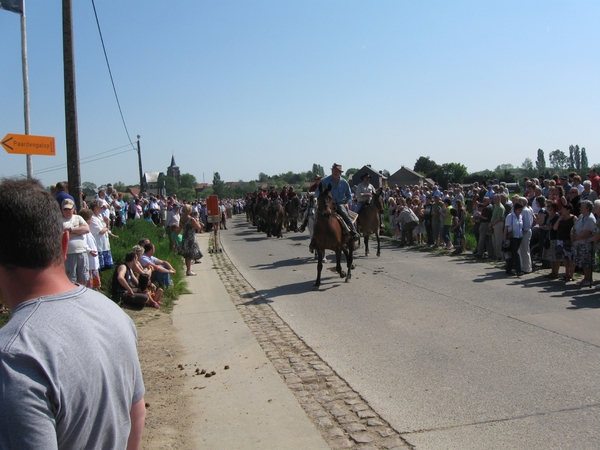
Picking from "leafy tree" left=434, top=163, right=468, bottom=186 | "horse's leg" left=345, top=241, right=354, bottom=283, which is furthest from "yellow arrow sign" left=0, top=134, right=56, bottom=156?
"leafy tree" left=434, top=163, right=468, bottom=186

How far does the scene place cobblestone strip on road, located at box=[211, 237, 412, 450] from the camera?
4.87 metres

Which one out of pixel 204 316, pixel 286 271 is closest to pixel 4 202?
pixel 204 316

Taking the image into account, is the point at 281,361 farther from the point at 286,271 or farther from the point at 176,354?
the point at 286,271

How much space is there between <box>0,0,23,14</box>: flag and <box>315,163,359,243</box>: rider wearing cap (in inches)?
311

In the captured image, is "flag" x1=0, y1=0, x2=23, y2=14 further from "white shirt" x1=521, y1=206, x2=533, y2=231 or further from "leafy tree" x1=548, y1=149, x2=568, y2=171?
"leafy tree" x1=548, y1=149, x2=568, y2=171

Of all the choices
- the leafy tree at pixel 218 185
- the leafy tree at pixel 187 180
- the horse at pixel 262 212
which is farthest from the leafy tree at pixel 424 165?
the horse at pixel 262 212

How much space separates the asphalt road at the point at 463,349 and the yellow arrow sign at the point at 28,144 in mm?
5192

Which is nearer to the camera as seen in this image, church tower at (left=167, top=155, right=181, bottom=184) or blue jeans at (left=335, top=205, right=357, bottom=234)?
blue jeans at (left=335, top=205, right=357, bottom=234)

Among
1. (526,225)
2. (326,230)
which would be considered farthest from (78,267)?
(526,225)

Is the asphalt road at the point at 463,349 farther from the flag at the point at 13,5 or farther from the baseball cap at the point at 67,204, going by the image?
the flag at the point at 13,5

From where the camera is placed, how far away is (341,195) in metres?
14.2

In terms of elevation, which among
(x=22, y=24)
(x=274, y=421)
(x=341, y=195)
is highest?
(x=22, y=24)

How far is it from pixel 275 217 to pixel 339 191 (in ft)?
48.3

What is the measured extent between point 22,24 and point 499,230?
13.3m
